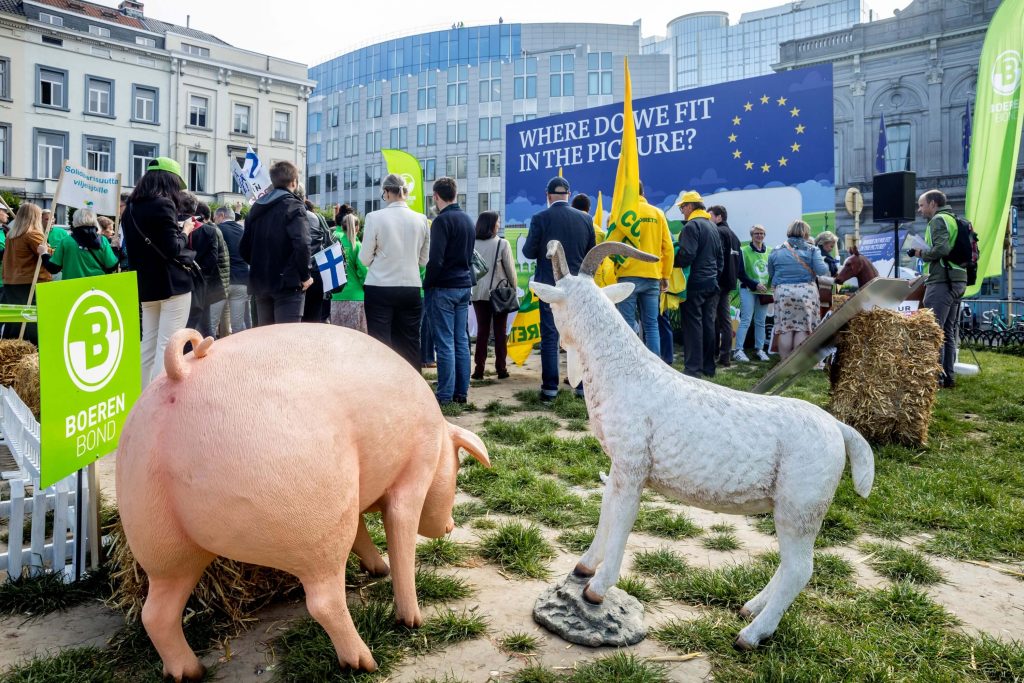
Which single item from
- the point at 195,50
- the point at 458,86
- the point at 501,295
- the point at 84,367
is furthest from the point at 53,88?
the point at 84,367

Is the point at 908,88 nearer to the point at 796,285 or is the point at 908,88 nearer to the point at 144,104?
the point at 796,285

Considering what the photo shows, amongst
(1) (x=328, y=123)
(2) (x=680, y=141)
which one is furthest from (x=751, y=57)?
(2) (x=680, y=141)

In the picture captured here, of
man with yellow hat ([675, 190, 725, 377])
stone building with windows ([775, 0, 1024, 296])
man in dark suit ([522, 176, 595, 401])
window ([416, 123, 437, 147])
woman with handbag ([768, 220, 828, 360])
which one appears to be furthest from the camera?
window ([416, 123, 437, 147])

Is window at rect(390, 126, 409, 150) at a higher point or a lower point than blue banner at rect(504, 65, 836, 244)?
higher

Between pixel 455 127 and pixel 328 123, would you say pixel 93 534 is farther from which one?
pixel 328 123

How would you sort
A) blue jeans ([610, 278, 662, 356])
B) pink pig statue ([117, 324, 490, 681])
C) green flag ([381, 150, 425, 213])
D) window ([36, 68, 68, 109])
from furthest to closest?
window ([36, 68, 68, 109])
green flag ([381, 150, 425, 213])
blue jeans ([610, 278, 662, 356])
pink pig statue ([117, 324, 490, 681])

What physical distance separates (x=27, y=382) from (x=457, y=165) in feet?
157

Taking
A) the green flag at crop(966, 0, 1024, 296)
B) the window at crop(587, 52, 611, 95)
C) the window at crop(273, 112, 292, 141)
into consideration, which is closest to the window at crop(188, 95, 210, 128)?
the window at crop(273, 112, 292, 141)

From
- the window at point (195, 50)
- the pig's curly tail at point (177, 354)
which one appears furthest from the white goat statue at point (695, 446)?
the window at point (195, 50)

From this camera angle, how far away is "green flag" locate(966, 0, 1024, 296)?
379 inches

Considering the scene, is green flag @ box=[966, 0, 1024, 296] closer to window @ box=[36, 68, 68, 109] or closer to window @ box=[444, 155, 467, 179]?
window @ box=[36, 68, 68, 109]

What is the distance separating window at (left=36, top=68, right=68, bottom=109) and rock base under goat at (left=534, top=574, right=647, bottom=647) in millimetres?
36773

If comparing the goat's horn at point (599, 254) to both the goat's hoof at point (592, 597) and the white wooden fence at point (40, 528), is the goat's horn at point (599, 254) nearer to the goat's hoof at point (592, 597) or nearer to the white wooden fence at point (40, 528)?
the goat's hoof at point (592, 597)

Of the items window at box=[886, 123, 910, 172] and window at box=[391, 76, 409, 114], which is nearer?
window at box=[886, 123, 910, 172]
